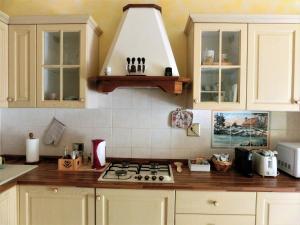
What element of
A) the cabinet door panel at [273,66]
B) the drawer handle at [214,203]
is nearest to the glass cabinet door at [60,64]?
the drawer handle at [214,203]

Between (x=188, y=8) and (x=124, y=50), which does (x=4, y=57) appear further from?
(x=188, y=8)

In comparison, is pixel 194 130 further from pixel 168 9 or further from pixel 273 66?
pixel 168 9

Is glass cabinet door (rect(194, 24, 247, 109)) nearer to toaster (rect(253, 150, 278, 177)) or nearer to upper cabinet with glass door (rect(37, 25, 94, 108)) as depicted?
toaster (rect(253, 150, 278, 177))

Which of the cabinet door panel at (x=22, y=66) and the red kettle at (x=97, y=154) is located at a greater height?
the cabinet door panel at (x=22, y=66)

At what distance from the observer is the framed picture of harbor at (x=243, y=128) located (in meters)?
2.15

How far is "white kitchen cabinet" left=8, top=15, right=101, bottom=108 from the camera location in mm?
1870

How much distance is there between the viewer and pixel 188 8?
85.4 inches

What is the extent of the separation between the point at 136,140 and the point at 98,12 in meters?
1.26

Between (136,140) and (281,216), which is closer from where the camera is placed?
(281,216)

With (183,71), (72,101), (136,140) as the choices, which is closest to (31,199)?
(72,101)

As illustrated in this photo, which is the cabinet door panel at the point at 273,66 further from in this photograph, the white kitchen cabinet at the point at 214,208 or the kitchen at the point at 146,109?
the white kitchen cabinet at the point at 214,208

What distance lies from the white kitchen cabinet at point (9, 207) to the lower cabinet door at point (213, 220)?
1151 mm

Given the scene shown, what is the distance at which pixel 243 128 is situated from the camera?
2.15m

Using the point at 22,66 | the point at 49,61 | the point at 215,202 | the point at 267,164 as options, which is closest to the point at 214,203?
the point at 215,202
